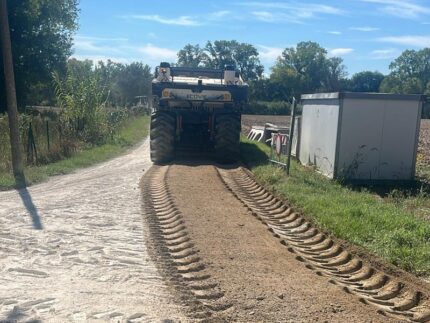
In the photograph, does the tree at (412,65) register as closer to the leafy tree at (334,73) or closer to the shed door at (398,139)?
the leafy tree at (334,73)

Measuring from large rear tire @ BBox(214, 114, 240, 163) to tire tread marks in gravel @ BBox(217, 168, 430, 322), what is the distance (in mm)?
5220

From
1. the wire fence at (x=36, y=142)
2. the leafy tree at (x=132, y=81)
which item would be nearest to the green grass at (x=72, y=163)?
the wire fence at (x=36, y=142)

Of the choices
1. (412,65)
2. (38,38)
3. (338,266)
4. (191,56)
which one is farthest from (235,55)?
(338,266)

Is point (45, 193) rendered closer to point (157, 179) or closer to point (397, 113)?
point (157, 179)

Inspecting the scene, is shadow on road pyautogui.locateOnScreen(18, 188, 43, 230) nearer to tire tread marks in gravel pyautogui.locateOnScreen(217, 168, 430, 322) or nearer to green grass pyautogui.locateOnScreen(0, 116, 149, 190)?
green grass pyautogui.locateOnScreen(0, 116, 149, 190)

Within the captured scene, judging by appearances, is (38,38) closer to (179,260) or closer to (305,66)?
(179,260)

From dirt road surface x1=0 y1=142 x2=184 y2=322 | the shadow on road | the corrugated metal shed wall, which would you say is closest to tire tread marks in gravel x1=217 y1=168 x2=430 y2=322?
dirt road surface x1=0 y1=142 x2=184 y2=322

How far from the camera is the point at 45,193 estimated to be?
11.0 meters

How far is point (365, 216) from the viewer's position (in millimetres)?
8234

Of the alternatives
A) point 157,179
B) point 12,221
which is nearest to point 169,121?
point 157,179

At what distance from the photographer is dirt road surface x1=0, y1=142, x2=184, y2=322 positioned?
4.72m

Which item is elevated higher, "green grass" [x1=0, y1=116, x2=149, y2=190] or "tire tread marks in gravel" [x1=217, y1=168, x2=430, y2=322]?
"tire tread marks in gravel" [x1=217, y1=168, x2=430, y2=322]

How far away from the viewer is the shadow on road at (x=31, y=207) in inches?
314

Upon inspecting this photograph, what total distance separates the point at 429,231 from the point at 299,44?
113 metres
